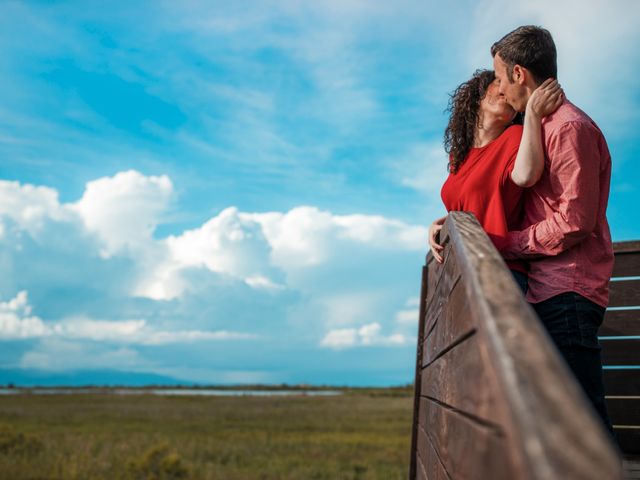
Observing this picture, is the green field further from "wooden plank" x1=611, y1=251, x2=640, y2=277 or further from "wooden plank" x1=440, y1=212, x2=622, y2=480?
"wooden plank" x1=440, y1=212, x2=622, y2=480

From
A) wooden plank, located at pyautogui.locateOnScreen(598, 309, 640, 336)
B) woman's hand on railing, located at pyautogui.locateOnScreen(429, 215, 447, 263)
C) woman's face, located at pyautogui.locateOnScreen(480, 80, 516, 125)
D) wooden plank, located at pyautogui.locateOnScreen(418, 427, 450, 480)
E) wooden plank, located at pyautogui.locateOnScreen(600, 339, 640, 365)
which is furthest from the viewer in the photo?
wooden plank, located at pyautogui.locateOnScreen(598, 309, 640, 336)

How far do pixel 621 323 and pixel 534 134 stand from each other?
2.70 m

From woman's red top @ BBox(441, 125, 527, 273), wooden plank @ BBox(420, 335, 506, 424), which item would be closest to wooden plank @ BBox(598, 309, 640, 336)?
woman's red top @ BBox(441, 125, 527, 273)

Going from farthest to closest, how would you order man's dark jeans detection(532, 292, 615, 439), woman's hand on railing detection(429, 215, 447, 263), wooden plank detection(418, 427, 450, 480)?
woman's hand on railing detection(429, 215, 447, 263) < man's dark jeans detection(532, 292, 615, 439) < wooden plank detection(418, 427, 450, 480)

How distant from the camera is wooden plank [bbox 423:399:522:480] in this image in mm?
1124

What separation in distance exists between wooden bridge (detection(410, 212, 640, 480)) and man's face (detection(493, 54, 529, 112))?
61 centimetres

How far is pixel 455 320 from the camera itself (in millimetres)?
2062

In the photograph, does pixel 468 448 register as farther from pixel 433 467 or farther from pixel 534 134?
pixel 534 134

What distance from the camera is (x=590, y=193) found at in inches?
97.7

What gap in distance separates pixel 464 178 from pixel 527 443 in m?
2.19

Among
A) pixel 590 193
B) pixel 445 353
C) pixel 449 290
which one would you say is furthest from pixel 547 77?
pixel 445 353

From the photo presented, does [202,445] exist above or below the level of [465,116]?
below

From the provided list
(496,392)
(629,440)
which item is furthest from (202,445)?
(496,392)

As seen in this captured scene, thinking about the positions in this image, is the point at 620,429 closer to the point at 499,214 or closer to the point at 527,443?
the point at 499,214
